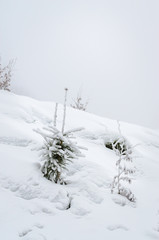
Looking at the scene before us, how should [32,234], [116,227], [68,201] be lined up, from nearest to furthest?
[32,234] → [116,227] → [68,201]

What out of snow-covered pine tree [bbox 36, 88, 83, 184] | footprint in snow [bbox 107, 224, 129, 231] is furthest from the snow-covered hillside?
snow-covered pine tree [bbox 36, 88, 83, 184]

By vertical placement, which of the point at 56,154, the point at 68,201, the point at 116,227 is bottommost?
the point at 116,227

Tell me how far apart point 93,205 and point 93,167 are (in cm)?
119

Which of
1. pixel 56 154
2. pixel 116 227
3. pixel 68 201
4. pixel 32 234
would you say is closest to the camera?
pixel 32 234

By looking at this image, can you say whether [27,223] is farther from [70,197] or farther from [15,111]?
[15,111]

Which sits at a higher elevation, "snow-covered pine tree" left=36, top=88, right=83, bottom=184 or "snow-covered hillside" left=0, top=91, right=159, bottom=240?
"snow-covered pine tree" left=36, top=88, right=83, bottom=184

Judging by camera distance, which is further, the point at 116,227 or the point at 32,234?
the point at 116,227

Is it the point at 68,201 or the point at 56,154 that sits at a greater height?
the point at 56,154

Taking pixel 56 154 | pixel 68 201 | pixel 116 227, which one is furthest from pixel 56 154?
pixel 116 227

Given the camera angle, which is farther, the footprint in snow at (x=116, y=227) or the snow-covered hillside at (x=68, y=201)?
the footprint in snow at (x=116, y=227)

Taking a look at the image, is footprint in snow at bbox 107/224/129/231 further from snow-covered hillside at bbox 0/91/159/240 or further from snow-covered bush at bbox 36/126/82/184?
snow-covered bush at bbox 36/126/82/184

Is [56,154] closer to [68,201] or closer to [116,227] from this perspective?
[68,201]

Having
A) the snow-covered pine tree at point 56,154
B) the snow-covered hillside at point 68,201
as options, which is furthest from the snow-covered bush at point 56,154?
the snow-covered hillside at point 68,201

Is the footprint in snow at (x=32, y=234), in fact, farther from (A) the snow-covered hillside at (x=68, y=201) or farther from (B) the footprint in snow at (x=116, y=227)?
(B) the footprint in snow at (x=116, y=227)
